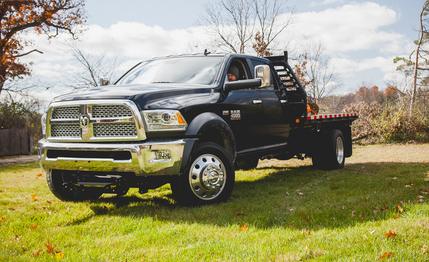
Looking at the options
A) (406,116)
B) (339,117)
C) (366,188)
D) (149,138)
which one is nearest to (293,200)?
(366,188)

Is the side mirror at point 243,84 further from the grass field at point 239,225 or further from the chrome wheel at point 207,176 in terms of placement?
the grass field at point 239,225

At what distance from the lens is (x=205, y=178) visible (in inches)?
235

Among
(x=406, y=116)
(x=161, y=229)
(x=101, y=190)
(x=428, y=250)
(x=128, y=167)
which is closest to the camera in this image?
(x=428, y=250)

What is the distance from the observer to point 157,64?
24.3 feet

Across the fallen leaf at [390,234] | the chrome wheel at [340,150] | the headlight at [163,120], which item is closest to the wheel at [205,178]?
the headlight at [163,120]

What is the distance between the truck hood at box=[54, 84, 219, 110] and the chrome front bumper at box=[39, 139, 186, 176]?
477 millimetres

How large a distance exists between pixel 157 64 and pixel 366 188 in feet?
12.0

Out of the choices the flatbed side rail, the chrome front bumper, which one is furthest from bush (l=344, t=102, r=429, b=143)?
the chrome front bumper

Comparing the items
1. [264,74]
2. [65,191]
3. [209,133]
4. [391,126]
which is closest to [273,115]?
[264,74]

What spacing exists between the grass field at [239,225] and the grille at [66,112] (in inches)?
46.3

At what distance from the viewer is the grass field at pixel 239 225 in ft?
13.0

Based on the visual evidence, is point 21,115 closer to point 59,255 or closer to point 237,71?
point 237,71

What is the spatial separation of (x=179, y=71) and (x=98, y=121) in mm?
1661

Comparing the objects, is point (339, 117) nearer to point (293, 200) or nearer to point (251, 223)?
point (293, 200)
